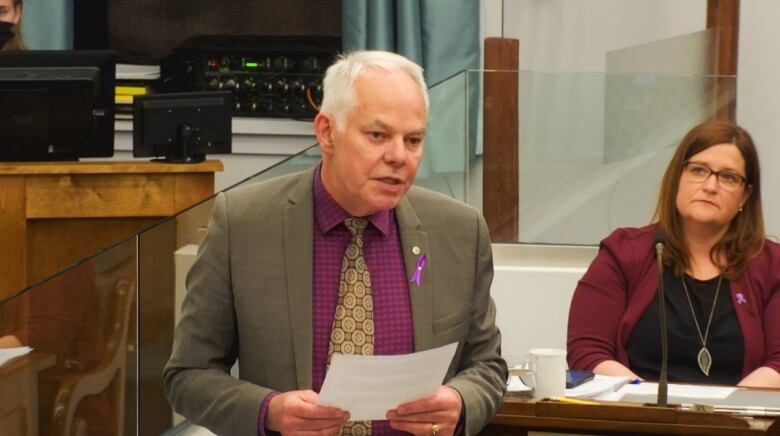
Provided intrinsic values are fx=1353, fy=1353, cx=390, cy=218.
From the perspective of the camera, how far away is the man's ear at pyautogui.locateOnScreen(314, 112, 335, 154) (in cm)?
230

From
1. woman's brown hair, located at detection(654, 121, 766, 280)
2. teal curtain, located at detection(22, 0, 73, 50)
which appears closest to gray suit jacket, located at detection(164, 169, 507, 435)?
woman's brown hair, located at detection(654, 121, 766, 280)

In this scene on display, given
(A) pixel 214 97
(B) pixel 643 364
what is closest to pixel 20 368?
(B) pixel 643 364

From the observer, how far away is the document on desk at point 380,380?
2.04 m

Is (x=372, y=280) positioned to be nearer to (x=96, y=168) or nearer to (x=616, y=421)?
(x=616, y=421)

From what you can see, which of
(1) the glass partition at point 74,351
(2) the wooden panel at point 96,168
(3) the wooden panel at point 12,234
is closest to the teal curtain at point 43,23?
(2) the wooden panel at point 96,168

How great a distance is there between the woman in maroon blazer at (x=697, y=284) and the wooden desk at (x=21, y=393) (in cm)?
140

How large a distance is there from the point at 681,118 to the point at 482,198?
0.82 meters

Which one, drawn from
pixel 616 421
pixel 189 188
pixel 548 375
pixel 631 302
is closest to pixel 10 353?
pixel 548 375

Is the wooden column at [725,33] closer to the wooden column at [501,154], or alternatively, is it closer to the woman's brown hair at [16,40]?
the wooden column at [501,154]

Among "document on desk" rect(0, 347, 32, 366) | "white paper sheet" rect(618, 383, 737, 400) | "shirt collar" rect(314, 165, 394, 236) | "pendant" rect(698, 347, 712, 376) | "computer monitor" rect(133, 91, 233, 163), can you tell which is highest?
"computer monitor" rect(133, 91, 233, 163)

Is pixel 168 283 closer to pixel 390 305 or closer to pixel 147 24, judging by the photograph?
pixel 390 305

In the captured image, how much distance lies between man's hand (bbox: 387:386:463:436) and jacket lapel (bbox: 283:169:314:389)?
0.18m

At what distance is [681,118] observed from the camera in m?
5.21

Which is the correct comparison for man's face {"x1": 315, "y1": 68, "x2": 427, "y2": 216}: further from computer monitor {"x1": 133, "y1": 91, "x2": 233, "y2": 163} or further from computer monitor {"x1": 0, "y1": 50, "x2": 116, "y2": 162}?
computer monitor {"x1": 0, "y1": 50, "x2": 116, "y2": 162}
